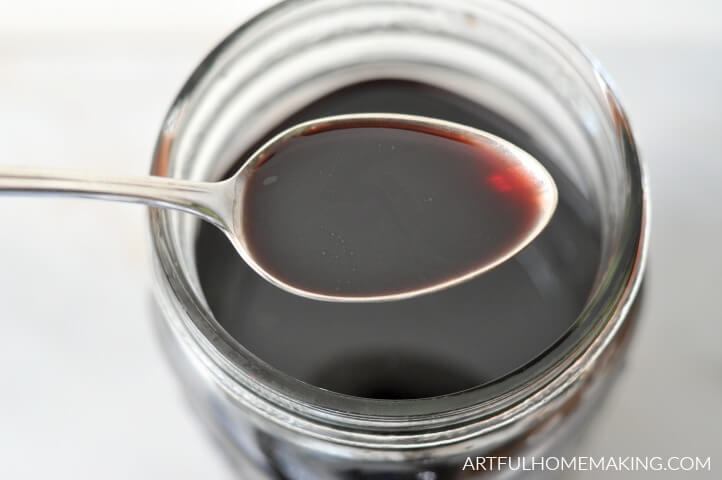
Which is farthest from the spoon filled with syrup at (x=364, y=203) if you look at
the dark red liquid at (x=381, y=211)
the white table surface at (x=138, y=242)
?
the white table surface at (x=138, y=242)

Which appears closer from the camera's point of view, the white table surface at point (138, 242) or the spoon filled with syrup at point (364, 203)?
the spoon filled with syrup at point (364, 203)

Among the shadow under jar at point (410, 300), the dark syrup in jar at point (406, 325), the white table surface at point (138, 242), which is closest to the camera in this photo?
the shadow under jar at point (410, 300)

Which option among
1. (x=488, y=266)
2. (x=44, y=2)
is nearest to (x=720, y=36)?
(x=488, y=266)

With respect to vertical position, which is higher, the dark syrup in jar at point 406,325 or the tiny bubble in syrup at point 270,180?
→ the tiny bubble in syrup at point 270,180

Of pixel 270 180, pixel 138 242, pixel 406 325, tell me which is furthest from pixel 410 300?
pixel 138 242

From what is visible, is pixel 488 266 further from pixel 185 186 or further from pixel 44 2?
pixel 44 2

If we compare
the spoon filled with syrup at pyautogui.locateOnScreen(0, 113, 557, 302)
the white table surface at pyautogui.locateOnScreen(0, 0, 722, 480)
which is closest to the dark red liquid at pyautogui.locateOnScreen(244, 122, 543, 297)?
the spoon filled with syrup at pyautogui.locateOnScreen(0, 113, 557, 302)

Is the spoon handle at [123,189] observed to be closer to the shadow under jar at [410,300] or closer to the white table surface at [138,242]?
the shadow under jar at [410,300]

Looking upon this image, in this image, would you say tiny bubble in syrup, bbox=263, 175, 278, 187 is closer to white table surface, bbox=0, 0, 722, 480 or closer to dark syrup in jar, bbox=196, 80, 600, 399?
dark syrup in jar, bbox=196, 80, 600, 399
